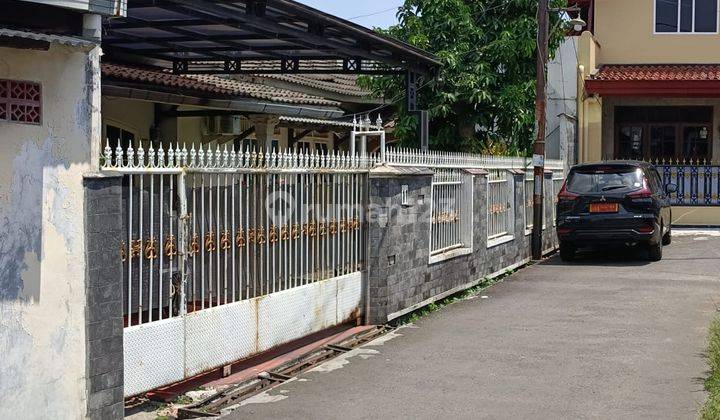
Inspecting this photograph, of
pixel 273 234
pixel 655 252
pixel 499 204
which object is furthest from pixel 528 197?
pixel 273 234

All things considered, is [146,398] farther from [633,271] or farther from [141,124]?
[633,271]

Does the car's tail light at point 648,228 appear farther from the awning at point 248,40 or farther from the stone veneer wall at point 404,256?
the awning at point 248,40

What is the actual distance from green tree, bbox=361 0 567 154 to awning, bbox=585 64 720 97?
2.89m

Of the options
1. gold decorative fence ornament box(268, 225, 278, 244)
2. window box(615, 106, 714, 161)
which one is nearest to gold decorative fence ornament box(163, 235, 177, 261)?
gold decorative fence ornament box(268, 225, 278, 244)

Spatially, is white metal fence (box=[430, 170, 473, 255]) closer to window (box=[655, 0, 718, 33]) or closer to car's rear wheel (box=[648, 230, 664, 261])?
car's rear wheel (box=[648, 230, 664, 261])

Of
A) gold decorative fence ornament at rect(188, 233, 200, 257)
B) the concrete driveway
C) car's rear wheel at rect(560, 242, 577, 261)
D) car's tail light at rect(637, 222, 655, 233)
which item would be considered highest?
gold decorative fence ornament at rect(188, 233, 200, 257)

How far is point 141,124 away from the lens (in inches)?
543

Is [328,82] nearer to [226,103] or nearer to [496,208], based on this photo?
[496,208]

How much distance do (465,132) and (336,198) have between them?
1086 centimetres

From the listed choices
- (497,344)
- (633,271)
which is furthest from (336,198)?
(633,271)

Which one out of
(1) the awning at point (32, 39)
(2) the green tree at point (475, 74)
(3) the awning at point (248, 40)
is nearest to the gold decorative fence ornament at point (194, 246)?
(1) the awning at point (32, 39)

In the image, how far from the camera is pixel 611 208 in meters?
15.8

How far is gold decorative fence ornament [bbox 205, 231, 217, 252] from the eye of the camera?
740 cm

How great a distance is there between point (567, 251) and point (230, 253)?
10154mm
